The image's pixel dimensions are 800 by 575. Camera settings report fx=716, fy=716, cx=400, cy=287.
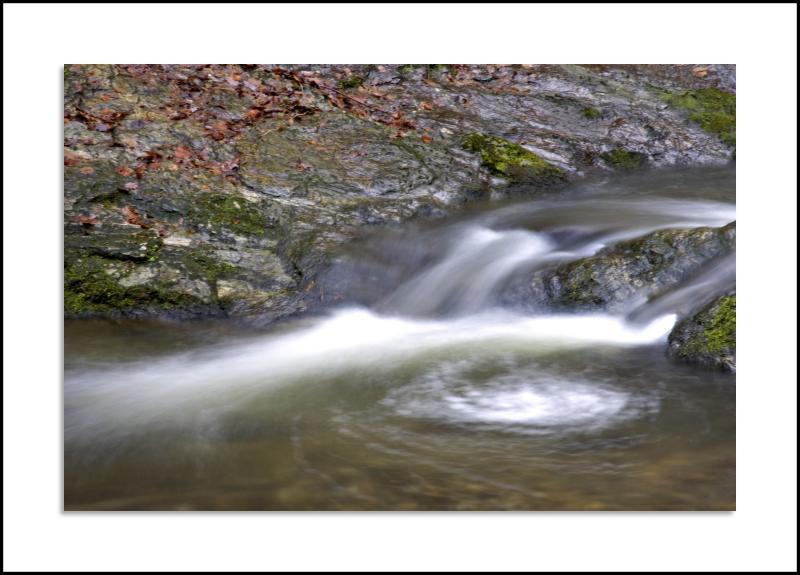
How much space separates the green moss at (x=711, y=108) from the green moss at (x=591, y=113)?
0.55 metres

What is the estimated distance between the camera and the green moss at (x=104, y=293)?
4043 mm

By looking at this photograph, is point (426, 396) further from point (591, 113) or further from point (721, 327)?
point (591, 113)

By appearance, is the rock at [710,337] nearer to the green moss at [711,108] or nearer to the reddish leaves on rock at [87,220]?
the green moss at [711,108]

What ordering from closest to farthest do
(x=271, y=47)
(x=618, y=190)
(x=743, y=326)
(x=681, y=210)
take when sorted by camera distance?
1. (x=743, y=326)
2. (x=271, y=47)
3. (x=681, y=210)
4. (x=618, y=190)

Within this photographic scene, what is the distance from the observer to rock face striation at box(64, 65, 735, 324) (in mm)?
4230

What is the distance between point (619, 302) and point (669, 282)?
29 centimetres

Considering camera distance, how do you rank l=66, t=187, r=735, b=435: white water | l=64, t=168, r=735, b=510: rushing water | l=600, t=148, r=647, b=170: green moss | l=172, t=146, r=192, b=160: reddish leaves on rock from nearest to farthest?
l=64, t=168, r=735, b=510: rushing water
l=66, t=187, r=735, b=435: white water
l=172, t=146, r=192, b=160: reddish leaves on rock
l=600, t=148, r=647, b=170: green moss

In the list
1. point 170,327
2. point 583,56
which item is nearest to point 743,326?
point 583,56

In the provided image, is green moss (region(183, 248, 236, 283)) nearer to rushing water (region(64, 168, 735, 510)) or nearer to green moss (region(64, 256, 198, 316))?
green moss (region(64, 256, 198, 316))

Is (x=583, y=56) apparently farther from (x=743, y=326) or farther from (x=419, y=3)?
(x=743, y=326)

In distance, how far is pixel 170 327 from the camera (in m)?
4.07

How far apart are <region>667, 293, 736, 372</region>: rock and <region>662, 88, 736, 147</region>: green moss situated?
1.20m

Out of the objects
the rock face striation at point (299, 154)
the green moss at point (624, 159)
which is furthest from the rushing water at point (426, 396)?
the green moss at point (624, 159)

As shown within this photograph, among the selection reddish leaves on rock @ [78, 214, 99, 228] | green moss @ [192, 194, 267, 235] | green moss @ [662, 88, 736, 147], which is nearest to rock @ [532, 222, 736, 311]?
green moss @ [662, 88, 736, 147]
